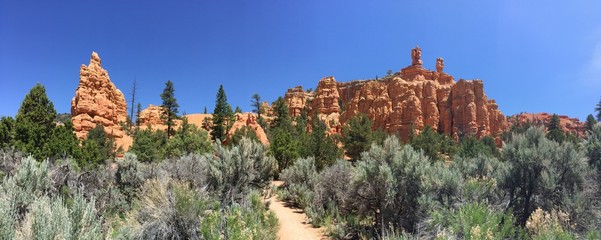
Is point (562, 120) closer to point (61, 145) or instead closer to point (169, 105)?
point (169, 105)

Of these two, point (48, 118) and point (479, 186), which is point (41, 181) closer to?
point (479, 186)

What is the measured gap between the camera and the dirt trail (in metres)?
9.99

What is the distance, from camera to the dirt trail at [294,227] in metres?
9.99

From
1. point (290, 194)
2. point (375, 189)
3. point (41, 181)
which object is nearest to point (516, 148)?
point (375, 189)

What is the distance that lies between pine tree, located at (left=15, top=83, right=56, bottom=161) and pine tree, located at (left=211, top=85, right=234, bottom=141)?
884 inches

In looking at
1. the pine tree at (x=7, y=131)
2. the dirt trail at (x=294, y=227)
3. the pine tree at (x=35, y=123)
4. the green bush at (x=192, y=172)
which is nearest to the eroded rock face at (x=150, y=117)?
the pine tree at (x=35, y=123)

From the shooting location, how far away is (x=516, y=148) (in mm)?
8922

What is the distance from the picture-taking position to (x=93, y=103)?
4222cm

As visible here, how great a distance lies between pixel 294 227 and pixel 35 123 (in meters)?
20.0

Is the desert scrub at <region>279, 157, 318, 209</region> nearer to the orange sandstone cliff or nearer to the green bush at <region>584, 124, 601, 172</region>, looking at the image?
the green bush at <region>584, 124, 601, 172</region>

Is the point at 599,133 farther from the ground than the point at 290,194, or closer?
farther from the ground

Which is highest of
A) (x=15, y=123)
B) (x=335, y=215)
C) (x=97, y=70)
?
(x=97, y=70)

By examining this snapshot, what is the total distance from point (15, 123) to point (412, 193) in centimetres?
2443

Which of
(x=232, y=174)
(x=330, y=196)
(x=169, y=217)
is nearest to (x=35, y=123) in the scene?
(x=232, y=174)
